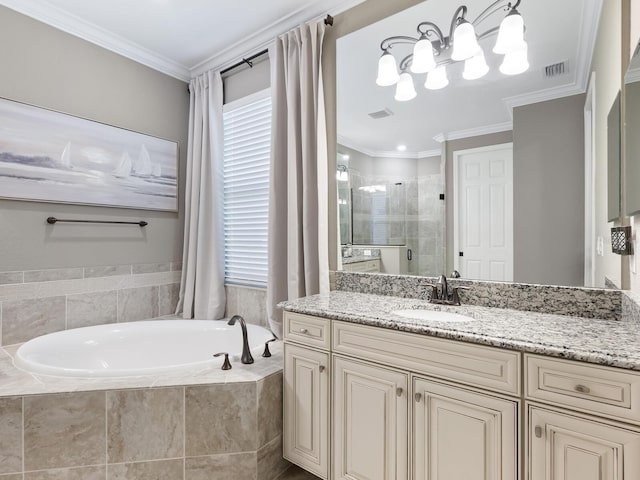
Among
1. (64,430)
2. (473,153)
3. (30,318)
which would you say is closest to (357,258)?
(473,153)

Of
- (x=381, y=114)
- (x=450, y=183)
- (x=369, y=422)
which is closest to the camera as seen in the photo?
(x=369, y=422)

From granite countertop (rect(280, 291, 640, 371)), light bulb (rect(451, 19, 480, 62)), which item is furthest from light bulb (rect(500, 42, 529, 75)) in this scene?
granite countertop (rect(280, 291, 640, 371))

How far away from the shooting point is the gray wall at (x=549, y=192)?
1552mm

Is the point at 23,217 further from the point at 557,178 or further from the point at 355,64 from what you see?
the point at 557,178

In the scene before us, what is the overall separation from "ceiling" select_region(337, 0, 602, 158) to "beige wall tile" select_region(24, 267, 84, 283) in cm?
211

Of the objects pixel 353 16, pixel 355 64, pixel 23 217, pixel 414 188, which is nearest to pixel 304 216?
pixel 414 188

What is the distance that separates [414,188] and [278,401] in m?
1.38

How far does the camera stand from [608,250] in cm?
148

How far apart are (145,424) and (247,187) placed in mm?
1835

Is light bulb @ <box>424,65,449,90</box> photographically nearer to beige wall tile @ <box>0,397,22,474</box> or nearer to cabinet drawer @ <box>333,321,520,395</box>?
cabinet drawer @ <box>333,321,520,395</box>

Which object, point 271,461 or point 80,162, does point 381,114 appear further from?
point 80,162

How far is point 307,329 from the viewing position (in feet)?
5.54

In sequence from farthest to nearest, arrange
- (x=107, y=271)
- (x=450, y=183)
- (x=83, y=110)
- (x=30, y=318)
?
(x=107, y=271), (x=83, y=110), (x=30, y=318), (x=450, y=183)

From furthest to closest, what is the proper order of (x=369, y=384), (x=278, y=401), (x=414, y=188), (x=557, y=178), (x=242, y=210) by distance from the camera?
1. (x=242, y=210)
2. (x=414, y=188)
3. (x=278, y=401)
4. (x=557, y=178)
5. (x=369, y=384)
